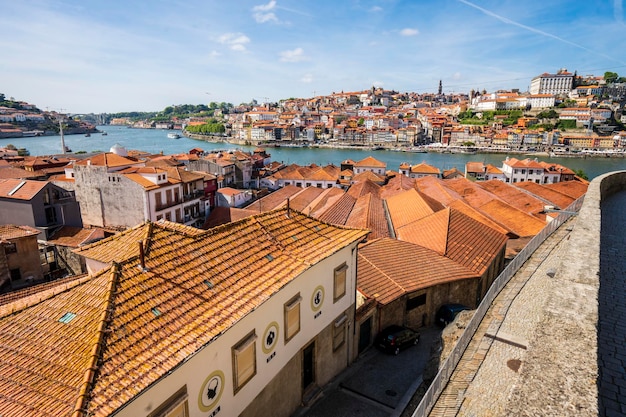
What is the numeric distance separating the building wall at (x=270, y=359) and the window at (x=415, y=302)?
3049mm

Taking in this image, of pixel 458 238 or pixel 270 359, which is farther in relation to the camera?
pixel 458 238

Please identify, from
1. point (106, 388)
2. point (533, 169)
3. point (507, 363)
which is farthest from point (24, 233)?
point (533, 169)

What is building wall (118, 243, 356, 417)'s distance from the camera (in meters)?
5.61

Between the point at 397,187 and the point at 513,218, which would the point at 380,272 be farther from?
the point at 397,187

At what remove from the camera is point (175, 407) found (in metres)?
5.30

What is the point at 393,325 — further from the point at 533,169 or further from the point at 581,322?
the point at 533,169

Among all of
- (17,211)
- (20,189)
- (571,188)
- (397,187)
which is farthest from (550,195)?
(20,189)

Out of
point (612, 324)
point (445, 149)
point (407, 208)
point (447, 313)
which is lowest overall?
point (445, 149)

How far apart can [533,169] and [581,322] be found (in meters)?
61.7

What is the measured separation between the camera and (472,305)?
15.2m

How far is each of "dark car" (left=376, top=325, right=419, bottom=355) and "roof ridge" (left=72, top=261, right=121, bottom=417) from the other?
28.7 feet

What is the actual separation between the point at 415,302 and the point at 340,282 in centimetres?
448

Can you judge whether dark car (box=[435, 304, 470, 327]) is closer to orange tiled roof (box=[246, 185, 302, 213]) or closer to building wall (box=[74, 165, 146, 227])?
orange tiled roof (box=[246, 185, 302, 213])

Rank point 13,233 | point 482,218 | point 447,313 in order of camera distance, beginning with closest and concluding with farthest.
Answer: point 447,313 < point 13,233 < point 482,218
